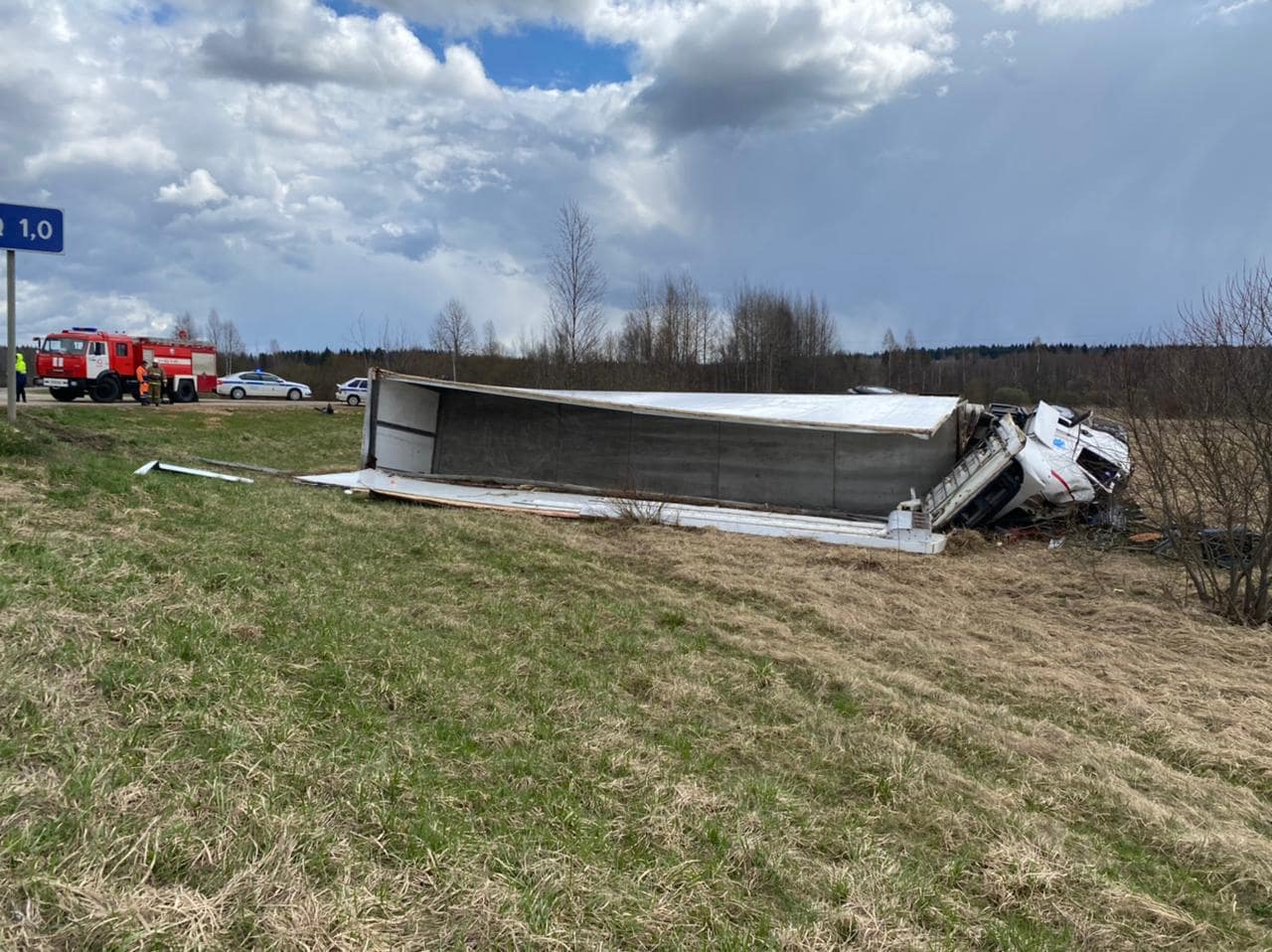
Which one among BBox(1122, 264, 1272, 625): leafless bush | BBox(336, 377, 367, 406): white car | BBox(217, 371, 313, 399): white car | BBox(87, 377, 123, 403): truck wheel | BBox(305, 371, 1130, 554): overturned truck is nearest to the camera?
BBox(1122, 264, 1272, 625): leafless bush

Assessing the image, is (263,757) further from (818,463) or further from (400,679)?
(818,463)

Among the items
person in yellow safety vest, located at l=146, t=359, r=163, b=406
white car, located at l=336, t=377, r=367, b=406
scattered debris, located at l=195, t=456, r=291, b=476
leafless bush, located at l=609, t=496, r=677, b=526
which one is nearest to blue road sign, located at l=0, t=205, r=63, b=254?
scattered debris, located at l=195, t=456, r=291, b=476

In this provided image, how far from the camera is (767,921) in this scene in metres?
2.60

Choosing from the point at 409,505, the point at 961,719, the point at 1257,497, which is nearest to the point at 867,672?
the point at 961,719

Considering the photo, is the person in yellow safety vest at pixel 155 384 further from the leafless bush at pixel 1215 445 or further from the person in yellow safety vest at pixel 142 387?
the leafless bush at pixel 1215 445

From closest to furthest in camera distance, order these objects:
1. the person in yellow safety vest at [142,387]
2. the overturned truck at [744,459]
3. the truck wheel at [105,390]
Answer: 1. the overturned truck at [744,459]
2. the person in yellow safety vest at [142,387]
3. the truck wheel at [105,390]

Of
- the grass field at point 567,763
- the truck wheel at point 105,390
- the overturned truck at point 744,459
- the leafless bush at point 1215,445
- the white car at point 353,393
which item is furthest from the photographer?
the white car at point 353,393

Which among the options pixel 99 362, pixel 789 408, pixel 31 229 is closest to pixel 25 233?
pixel 31 229

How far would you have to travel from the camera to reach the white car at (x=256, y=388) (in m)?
36.2

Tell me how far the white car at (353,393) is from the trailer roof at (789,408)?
25.3 metres

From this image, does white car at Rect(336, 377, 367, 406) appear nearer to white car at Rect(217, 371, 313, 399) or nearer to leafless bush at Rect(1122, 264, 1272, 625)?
white car at Rect(217, 371, 313, 399)

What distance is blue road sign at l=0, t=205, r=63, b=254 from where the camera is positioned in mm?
8359

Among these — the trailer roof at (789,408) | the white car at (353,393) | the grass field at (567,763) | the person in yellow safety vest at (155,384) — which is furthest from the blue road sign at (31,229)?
the white car at (353,393)

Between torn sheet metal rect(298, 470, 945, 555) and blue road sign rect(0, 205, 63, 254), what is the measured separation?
17.3 ft
